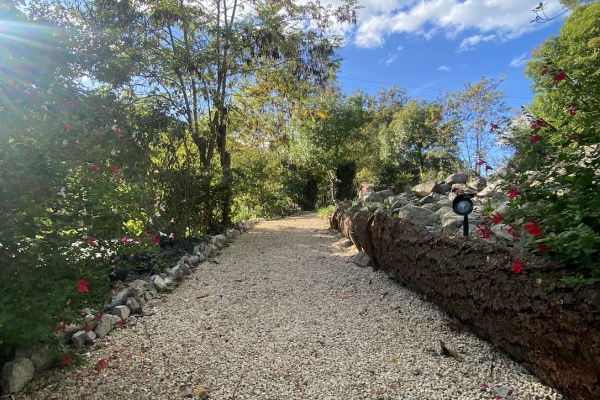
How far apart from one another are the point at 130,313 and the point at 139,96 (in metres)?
3.06

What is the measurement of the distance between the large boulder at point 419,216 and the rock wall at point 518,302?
1023 mm

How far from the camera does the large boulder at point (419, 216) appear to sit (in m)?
3.95

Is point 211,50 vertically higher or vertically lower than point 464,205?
higher

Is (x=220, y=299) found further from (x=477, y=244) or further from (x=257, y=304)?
(x=477, y=244)

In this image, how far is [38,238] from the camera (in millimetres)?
1497

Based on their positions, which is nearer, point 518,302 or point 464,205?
point 518,302

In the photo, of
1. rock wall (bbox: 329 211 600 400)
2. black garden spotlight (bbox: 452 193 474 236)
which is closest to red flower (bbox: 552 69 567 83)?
rock wall (bbox: 329 211 600 400)

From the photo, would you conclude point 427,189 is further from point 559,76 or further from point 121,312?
point 121,312

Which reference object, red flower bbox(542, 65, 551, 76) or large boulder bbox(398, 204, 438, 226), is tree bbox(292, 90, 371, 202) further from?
red flower bbox(542, 65, 551, 76)

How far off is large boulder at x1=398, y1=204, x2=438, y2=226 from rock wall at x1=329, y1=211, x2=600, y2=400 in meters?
1.02

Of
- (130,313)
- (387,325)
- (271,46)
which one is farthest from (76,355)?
(271,46)

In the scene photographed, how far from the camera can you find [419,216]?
4059 millimetres

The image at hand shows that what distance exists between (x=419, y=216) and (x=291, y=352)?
2.54 m

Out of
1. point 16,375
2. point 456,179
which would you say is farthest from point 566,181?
point 456,179
